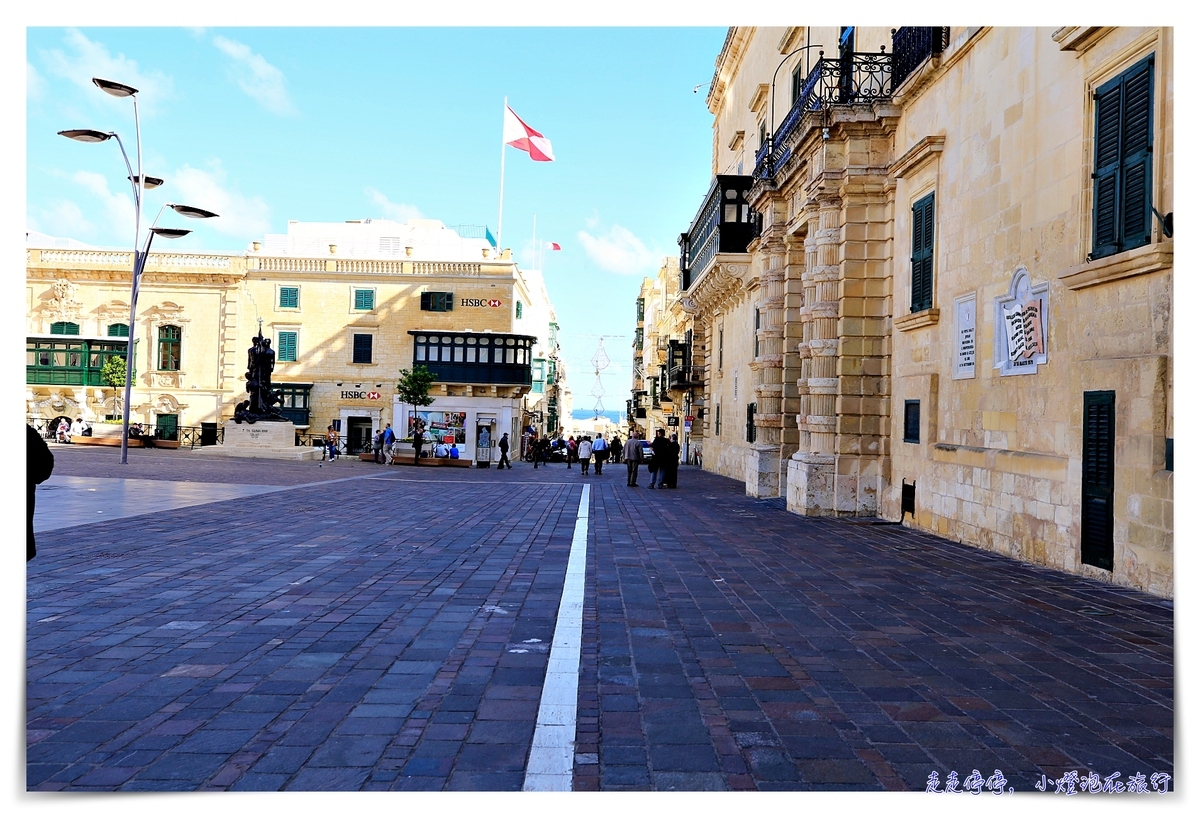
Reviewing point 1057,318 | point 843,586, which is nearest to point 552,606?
point 843,586

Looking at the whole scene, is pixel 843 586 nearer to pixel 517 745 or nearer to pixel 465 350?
pixel 517 745

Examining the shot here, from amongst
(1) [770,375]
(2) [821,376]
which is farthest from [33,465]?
(1) [770,375]

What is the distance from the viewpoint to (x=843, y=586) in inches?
318

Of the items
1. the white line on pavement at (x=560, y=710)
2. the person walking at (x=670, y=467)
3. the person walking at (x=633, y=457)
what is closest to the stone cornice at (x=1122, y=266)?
the white line on pavement at (x=560, y=710)

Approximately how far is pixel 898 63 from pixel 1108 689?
1243 cm

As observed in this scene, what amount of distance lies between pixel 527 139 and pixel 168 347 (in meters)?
24.1

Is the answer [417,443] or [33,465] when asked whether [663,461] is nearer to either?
[417,443]

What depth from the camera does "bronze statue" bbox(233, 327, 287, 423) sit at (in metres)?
37.7

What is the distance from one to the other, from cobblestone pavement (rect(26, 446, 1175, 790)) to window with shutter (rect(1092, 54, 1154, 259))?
317 centimetres

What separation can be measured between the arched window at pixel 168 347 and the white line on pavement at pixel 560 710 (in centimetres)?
4835

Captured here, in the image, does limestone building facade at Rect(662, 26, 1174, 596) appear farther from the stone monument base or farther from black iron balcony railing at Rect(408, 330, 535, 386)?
black iron balcony railing at Rect(408, 330, 535, 386)

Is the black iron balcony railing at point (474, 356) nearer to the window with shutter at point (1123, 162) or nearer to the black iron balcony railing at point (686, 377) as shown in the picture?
the black iron balcony railing at point (686, 377)

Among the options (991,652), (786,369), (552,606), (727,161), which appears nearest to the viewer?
(991,652)

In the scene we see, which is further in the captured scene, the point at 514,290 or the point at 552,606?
the point at 514,290
